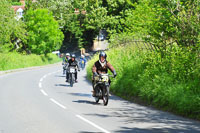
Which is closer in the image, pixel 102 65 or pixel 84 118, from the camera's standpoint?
pixel 84 118

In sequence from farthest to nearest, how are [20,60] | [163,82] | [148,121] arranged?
[20,60] < [163,82] < [148,121]

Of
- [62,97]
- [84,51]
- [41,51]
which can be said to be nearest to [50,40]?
[41,51]

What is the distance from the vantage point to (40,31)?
58.2m

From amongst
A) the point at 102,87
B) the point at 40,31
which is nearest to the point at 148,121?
the point at 102,87

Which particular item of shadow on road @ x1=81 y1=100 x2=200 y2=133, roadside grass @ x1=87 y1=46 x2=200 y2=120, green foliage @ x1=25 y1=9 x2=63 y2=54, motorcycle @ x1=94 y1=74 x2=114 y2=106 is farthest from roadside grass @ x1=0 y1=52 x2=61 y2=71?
shadow on road @ x1=81 y1=100 x2=200 y2=133

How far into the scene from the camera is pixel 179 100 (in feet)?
36.3

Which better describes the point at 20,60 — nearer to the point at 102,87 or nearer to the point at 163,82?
the point at 102,87

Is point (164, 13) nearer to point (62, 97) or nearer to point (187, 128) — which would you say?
point (62, 97)

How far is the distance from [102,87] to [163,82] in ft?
7.09

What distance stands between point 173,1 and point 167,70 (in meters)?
2.51

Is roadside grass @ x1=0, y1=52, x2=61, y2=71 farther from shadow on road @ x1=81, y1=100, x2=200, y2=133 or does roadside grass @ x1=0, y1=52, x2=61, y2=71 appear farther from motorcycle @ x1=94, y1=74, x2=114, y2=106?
shadow on road @ x1=81, y1=100, x2=200, y2=133

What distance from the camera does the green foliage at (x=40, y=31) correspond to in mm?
57750

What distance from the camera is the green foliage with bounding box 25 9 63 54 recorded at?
189ft

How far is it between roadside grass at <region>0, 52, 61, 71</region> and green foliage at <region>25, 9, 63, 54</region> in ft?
6.06
